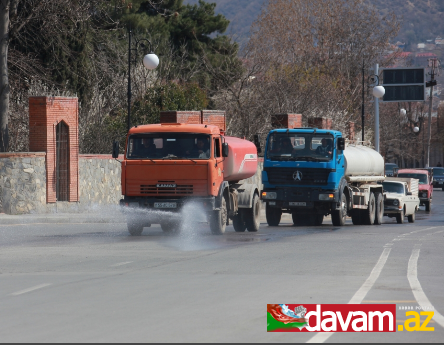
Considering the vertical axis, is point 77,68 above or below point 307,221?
above

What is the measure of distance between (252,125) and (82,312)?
1425 inches

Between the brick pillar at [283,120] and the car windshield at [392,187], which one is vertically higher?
the brick pillar at [283,120]

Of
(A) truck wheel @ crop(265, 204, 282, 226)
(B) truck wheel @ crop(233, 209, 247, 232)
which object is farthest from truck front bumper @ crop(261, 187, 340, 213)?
(B) truck wheel @ crop(233, 209, 247, 232)

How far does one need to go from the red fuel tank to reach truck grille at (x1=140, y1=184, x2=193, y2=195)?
65.8 inches

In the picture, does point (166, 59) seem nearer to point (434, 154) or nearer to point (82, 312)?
point (82, 312)

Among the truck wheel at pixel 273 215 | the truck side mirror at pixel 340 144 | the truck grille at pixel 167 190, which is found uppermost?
the truck side mirror at pixel 340 144

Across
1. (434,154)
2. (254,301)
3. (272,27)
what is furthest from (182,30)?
(434,154)

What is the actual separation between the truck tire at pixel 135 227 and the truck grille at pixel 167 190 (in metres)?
0.90

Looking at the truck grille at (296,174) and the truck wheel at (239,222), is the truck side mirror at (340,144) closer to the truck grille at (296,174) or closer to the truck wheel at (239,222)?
the truck grille at (296,174)

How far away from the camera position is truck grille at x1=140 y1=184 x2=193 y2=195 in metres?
21.0

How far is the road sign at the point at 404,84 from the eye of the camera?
48344mm

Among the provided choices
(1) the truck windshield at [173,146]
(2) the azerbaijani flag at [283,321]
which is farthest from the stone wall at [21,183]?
(2) the azerbaijani flag at [283,321]

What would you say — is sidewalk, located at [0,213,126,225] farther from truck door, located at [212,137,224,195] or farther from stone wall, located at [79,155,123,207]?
truck door, located at [212,137,224,195]

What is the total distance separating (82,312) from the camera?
9.34m
